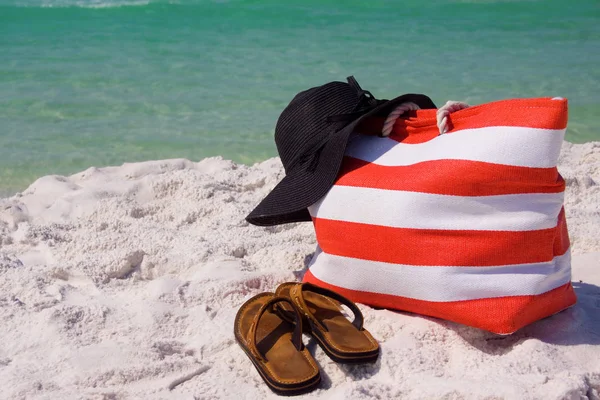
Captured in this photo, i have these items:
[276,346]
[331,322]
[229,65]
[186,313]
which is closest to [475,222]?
[331,322]

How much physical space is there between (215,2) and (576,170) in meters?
8.21

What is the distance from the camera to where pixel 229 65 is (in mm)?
6340

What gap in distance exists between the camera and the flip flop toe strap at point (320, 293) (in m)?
1.94

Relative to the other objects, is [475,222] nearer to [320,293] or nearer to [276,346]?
[320,293]

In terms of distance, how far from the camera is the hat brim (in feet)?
6.91

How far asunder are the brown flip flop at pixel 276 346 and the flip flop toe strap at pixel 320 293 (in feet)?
0.10

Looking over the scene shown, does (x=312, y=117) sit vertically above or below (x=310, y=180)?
above

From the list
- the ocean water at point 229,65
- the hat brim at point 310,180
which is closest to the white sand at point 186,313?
the hat brim at point 310,180

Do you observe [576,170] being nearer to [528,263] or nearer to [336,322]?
[528,263]

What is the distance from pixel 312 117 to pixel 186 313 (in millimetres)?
738

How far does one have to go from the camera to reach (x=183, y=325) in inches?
82.4

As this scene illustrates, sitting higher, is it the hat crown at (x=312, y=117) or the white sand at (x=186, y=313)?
the hat crown at (x=312, y=117)

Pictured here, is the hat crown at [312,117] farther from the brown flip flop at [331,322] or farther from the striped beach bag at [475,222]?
the brown flip flop at [331,322]

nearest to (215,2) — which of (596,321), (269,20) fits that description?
(269,20)
